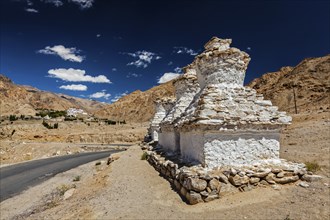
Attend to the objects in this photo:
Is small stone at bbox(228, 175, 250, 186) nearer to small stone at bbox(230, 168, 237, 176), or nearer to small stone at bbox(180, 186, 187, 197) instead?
small stone at bbox(230, 168, 237, 176)

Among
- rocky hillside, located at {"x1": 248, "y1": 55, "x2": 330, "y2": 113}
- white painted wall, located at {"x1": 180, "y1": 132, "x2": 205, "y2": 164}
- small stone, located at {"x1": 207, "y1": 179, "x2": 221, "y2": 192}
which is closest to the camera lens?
small stone, located at {"x1": 207, "y1": 179, "x2": 221, "y2": 192}

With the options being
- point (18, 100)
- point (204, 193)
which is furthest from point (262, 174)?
point (18, 100)

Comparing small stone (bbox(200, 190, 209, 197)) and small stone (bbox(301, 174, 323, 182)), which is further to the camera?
small stone (bbox(301, 174, 323, 182))

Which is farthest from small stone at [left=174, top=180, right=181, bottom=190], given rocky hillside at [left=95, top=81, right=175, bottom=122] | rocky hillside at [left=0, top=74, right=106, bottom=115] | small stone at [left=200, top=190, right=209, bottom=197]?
rocky hillside at [left=95, top=81, right=175, bottom=122]

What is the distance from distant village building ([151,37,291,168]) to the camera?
8.28 m

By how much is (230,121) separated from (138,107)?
11247 centimetres

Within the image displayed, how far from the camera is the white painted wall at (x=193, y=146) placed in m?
8.54

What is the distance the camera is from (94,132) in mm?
52656

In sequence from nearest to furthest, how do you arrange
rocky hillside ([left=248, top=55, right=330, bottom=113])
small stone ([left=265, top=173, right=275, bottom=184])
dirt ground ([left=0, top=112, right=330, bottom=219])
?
dirt ground ([left=0, top=112, right=330, bottom=219]), small stone ([left=265, top=173, right=275, bottom=184]), rocky hillside ([left=248, top=55, right=330, bottom=113])

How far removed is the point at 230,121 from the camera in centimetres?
823

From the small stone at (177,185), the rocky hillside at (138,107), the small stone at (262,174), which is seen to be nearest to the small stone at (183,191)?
the small stone at (177,185)

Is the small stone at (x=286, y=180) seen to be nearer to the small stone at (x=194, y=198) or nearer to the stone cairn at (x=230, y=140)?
the stone cairn at (x=230, y=140)

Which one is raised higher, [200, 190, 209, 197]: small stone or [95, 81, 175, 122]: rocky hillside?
[95, 81, 175, 122]: rocky hillside

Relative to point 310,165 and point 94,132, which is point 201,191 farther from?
point 94,132
